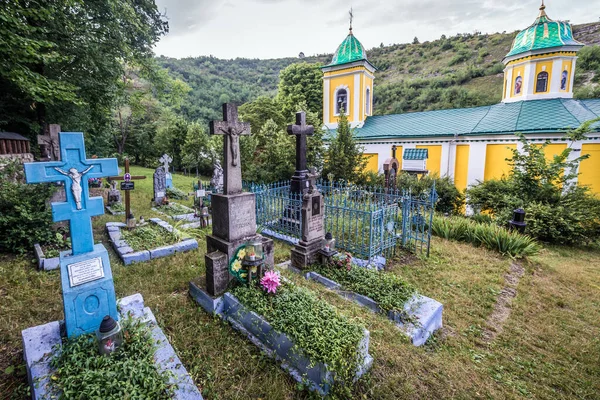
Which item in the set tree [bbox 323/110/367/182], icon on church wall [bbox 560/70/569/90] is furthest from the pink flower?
icon on church wall [bbox 560/70/569/90]

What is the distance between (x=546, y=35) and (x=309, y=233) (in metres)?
17.9

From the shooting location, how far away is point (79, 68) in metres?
9.66

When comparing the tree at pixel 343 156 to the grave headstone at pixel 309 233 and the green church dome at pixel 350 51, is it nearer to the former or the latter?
the grave headstone at pixel 309 233

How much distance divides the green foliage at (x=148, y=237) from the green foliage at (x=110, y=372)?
3503 mm

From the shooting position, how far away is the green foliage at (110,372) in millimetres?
2047

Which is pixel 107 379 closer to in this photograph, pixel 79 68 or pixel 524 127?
pixel 79 68

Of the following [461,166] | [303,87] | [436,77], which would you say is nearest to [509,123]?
[461,166]

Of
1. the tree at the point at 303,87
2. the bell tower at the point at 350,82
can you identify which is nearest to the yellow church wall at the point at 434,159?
the bell tower at the point at 350,82

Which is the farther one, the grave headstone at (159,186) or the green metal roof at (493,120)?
the green metal roof at (493,120)

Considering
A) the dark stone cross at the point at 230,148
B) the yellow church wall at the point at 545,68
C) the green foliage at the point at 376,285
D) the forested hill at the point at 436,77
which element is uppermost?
the forested hill at the point at 436,77

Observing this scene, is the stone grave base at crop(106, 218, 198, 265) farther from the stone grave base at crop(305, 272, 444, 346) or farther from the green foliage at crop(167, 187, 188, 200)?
the green foliage at crop(167, 187, 188, 200)

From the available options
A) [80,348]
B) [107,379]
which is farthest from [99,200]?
[107,379]

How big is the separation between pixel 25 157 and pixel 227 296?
965 cm

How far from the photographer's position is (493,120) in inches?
555
